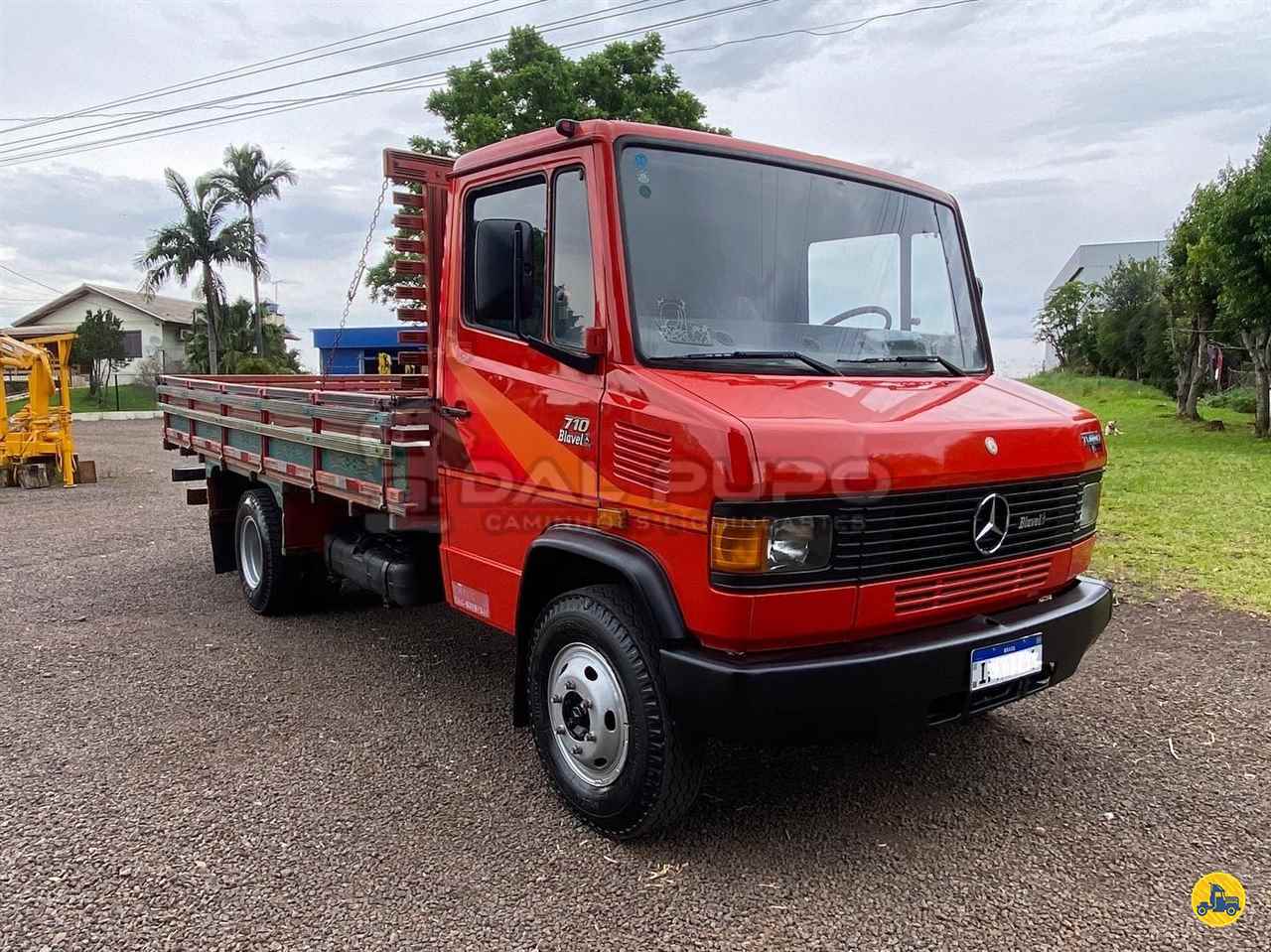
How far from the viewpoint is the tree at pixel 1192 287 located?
54.8 feet

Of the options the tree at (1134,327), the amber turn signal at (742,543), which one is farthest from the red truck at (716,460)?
the tree at (1134,327)

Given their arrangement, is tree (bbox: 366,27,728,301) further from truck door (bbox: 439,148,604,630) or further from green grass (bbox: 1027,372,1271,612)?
truck door (bbox: 439,148,604,630)

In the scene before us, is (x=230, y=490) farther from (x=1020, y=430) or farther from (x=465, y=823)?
(x=1020, y=430)

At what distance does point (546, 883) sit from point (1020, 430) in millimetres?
2236

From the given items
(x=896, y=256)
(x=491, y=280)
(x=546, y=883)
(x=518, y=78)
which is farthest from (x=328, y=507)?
(x=518, y=78)

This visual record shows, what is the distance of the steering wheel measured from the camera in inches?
145

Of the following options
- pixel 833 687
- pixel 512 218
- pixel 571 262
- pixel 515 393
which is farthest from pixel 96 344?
pixel 833 687

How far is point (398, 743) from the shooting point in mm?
4164

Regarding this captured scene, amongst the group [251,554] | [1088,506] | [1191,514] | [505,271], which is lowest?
[1191,514]

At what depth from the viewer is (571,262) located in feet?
11.1

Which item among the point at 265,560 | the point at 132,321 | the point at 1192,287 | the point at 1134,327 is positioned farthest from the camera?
the point at 132,321

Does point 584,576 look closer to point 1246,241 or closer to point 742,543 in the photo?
point 742,543

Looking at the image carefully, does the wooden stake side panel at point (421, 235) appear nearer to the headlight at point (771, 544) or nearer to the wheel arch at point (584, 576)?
the wheel arch at point (584, 576)

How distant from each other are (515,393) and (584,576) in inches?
30.1
